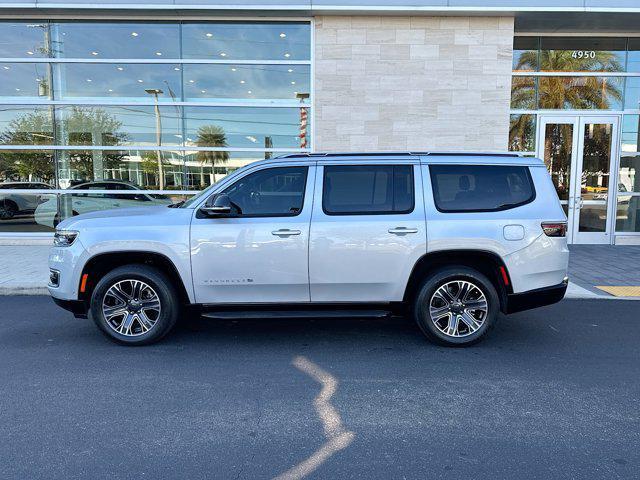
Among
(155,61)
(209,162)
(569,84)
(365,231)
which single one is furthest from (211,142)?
(569,84)

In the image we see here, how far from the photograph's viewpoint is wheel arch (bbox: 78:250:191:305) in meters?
4.80

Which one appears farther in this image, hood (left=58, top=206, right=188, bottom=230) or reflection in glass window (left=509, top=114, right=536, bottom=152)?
reflection in glass window (left=509, top=114, right=536, bottom=152)

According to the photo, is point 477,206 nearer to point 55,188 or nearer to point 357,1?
point 357,1

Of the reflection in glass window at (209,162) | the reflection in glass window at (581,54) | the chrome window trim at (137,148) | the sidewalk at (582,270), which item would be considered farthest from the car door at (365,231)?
the reflection in glass window at (581,54)

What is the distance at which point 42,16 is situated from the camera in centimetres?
1121

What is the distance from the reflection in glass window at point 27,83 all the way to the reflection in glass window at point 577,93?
12.2 m

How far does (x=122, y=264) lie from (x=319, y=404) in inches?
104

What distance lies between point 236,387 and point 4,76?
1150cm

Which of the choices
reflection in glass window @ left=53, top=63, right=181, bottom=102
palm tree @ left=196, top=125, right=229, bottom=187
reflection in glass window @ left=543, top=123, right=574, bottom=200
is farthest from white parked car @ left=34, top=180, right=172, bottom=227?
reflection in glass window @ left=543, top=123, right=574, bottom=200

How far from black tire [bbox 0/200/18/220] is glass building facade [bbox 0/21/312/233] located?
0.08ft

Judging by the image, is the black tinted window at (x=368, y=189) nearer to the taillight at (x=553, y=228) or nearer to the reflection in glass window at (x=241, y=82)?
the taillight at (x=553, y=228)

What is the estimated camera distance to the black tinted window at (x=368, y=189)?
16.0 ft

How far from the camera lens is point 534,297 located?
16.0 feet

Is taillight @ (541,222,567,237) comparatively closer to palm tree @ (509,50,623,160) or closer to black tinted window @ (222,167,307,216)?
black tinted window @ (222,167,307,216)
